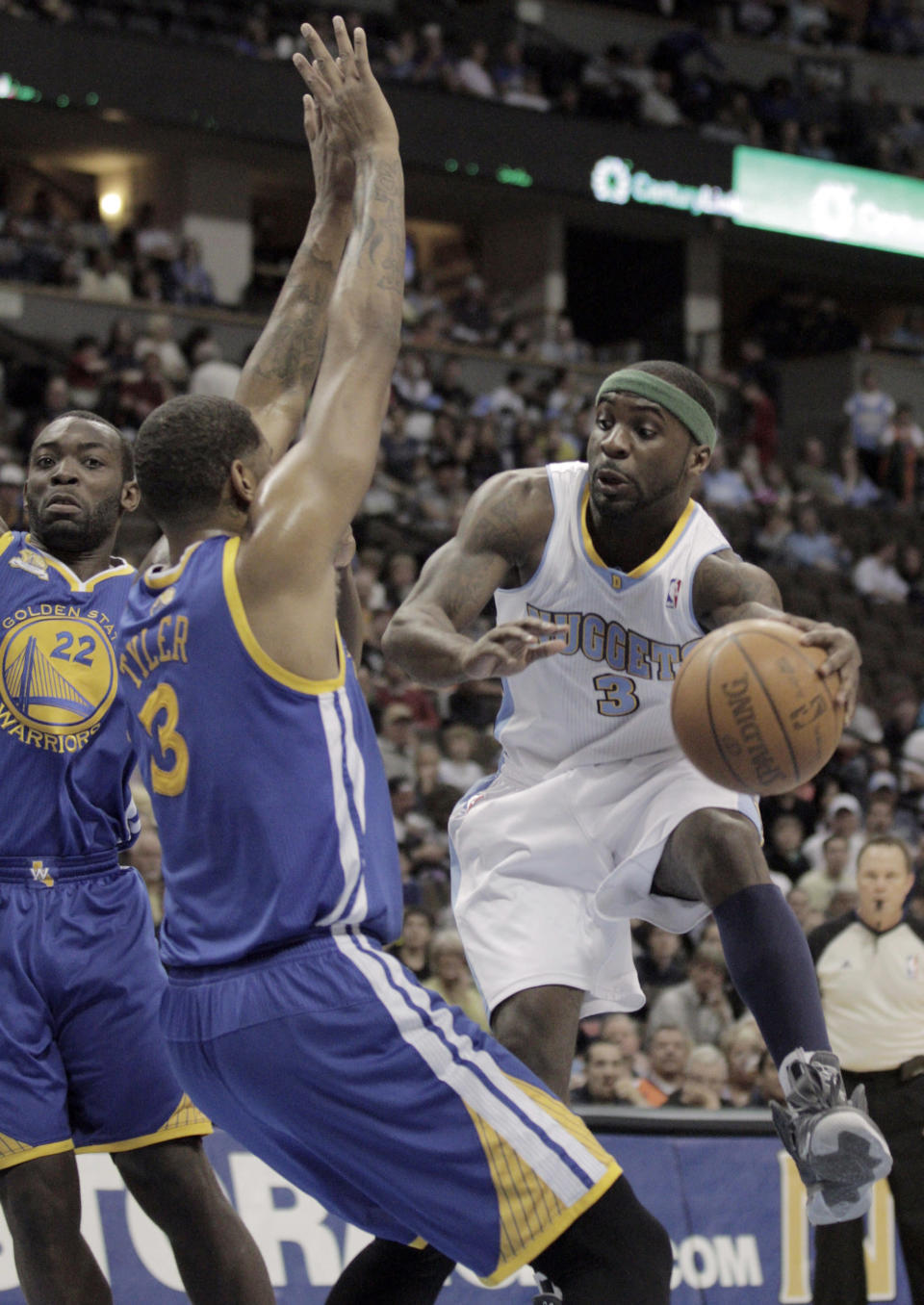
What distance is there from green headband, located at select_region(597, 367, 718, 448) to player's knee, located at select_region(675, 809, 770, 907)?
38.7 inches

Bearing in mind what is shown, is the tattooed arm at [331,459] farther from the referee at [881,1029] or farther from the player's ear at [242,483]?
the referee at [881,1029]

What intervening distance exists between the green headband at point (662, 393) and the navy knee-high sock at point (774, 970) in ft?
3.89

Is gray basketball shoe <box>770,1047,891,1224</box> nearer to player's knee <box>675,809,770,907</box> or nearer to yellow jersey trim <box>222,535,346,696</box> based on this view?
player's knee <box>675,809,770,907</box>

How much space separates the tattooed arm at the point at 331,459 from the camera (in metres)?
2.98

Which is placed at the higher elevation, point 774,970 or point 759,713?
Result: point 759,713

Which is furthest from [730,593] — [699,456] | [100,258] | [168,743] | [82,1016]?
[100,258]

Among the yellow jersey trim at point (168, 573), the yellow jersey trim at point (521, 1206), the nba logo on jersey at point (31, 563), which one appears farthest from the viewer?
the nba logo on jersey at point (31, 563)

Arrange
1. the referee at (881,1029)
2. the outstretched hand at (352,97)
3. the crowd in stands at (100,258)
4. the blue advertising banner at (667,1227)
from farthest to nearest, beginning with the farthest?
1. the crowd in stands at (100,258)
2. the referee at (881,1029)
3. the blue advertising banner at (667,1227)
4. the outstretched hand at (352,97)

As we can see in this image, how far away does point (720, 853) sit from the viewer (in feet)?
12.6

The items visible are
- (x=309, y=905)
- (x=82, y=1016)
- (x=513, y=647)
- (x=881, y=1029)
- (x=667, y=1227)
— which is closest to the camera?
(x=309, y=905)

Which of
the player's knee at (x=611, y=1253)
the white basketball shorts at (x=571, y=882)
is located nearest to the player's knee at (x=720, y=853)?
the white basketball shorts at (x=571, y=882)

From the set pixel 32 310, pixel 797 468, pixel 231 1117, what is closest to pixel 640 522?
pixel 231 1117

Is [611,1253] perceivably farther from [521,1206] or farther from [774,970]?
[774,970]

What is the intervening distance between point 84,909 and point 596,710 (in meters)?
1.37
